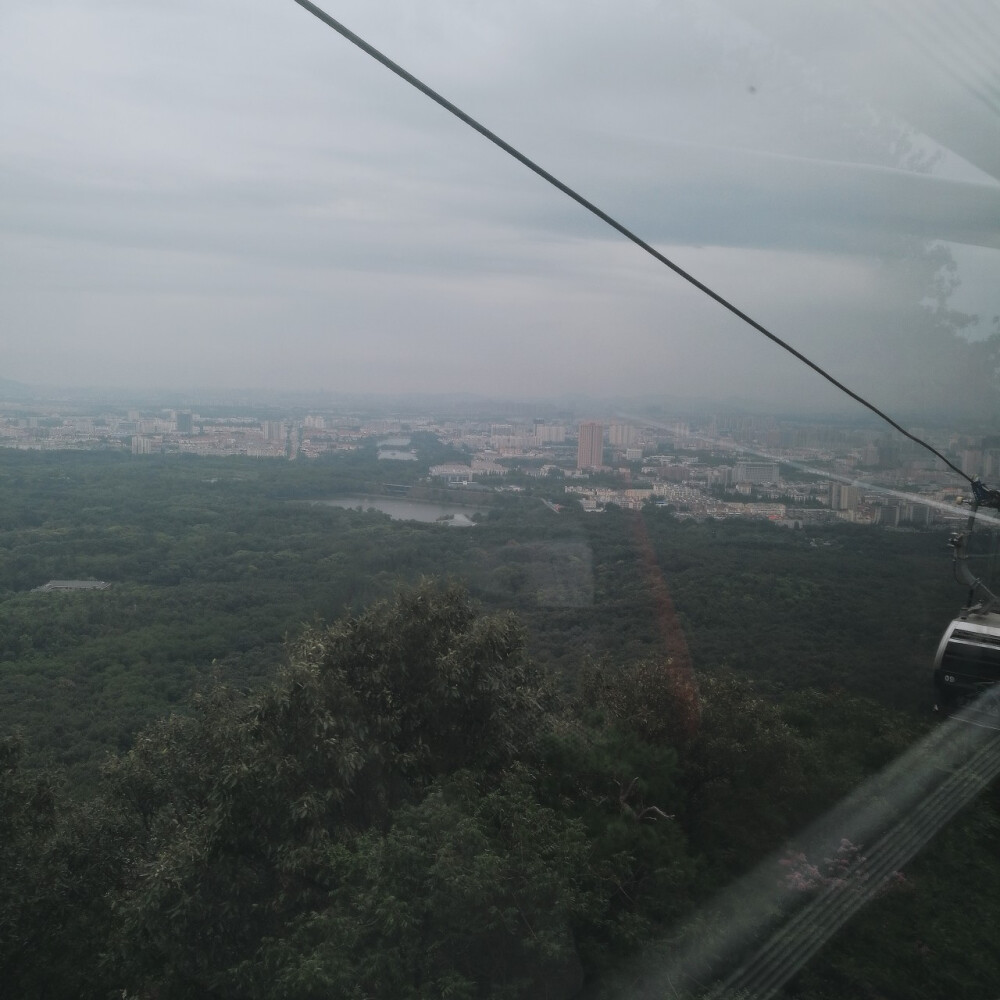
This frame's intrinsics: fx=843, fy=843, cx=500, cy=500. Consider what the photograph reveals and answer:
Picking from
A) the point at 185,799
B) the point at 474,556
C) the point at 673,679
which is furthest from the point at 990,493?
the point at 474,556

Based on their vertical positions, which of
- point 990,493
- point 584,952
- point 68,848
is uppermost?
point 990,493


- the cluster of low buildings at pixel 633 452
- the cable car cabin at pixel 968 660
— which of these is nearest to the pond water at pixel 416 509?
the cluster of low buildings at pixel 633 452

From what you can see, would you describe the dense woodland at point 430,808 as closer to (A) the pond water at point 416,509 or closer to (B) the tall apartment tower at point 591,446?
(A) the pond water at point 416,509

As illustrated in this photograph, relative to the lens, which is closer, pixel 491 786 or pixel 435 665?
pixel 491 786

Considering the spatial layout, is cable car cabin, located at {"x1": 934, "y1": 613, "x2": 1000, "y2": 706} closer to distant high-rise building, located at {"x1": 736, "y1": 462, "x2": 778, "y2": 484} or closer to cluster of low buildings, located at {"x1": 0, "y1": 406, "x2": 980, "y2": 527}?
cluster of low buildings, located at {"x1": 0, "y1": 406, "x2": 980, "y2": 527}

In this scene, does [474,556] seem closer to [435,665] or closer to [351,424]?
[435,665]

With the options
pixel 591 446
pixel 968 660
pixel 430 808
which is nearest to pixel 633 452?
pixel 591 446
